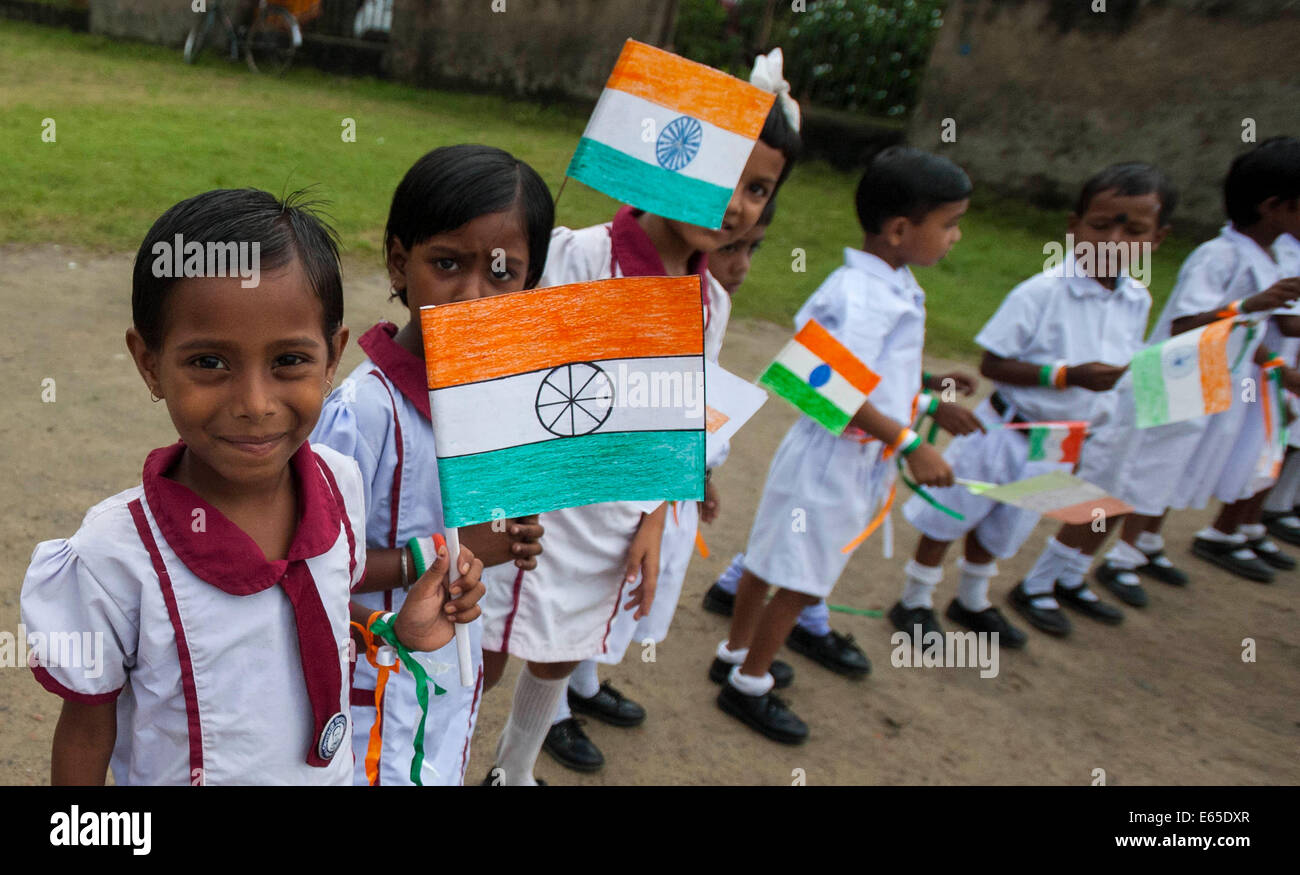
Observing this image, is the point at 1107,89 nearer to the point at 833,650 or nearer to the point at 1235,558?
the point at 1235,558

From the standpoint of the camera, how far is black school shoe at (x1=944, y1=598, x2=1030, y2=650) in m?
3.56

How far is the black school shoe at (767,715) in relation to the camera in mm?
2846

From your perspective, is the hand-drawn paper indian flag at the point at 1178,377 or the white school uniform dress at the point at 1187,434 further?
the white school uniform dress at the point at 1187,434

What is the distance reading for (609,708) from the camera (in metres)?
2.79

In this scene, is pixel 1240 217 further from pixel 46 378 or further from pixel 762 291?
pixel 46 378

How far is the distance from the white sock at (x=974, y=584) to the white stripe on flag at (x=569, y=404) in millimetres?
2382

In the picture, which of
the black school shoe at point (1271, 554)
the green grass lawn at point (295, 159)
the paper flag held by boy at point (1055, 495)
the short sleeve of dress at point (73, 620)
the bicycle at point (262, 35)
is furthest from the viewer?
the bicycle at point (262, 35)

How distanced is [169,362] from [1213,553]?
176 inches

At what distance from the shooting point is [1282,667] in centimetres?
367

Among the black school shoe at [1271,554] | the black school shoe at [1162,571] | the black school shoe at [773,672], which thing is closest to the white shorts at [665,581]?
the black school shoe at [773,672]

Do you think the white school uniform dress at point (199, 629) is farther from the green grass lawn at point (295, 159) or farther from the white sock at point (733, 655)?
the green grass lawn at point (295, 159)

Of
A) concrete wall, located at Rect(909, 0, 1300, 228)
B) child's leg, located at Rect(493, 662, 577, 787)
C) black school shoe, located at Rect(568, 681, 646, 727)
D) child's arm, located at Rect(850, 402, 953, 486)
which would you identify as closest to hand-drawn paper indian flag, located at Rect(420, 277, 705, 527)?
child's leg, located at Rect(493, 662, 577, 787)

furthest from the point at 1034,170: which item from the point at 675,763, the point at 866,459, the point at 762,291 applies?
the point at 675,763

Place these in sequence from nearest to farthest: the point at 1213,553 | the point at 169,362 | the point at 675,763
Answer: the point at 169,362
the point at 675,763
the point at 1213,553
